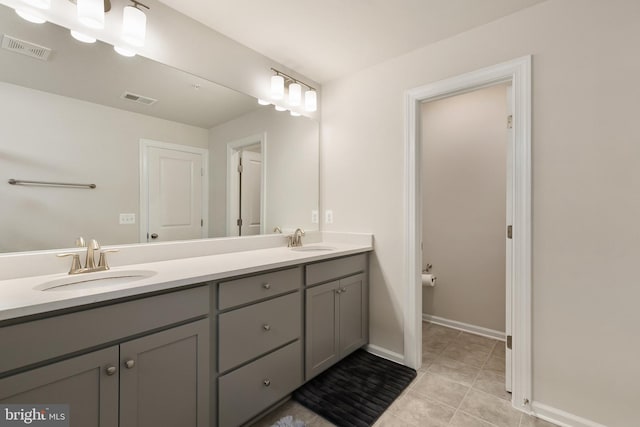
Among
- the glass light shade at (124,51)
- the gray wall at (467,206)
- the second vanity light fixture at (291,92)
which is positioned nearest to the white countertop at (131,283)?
the glass light shade at (124,51)

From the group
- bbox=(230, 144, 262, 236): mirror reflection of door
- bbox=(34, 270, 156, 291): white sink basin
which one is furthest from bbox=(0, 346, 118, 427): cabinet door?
bbox=(230, 144, 262, 236): mirror reflection of door

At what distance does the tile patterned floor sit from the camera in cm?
155

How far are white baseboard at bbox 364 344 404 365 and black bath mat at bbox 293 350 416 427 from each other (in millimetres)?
40

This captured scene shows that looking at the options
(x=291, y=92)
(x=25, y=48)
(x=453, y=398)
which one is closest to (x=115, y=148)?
(x=25, y=48)

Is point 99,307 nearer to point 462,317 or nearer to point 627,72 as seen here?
point 627,72

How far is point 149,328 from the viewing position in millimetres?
1092

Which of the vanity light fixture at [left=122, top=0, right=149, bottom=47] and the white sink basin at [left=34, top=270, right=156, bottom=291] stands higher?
the vanity light fixture at [left=122, top=0, right=149, bottom=47]

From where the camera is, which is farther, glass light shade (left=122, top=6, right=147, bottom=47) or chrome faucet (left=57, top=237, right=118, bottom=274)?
glass light shade (left=122, top=6, right=147, bottom=47)

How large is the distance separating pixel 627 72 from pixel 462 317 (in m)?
2.23

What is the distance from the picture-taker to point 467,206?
9.09ft

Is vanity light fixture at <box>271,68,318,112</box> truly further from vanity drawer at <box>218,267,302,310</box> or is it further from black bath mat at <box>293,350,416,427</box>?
black bath mat at <box>293,350,416,427</box>

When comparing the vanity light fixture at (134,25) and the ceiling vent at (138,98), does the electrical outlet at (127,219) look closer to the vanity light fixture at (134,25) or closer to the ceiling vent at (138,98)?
the ceiling vent at (138,98)

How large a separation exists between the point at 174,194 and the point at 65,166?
A: 0.51 metres

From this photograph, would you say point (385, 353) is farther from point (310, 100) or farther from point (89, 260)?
point (310, 100)
